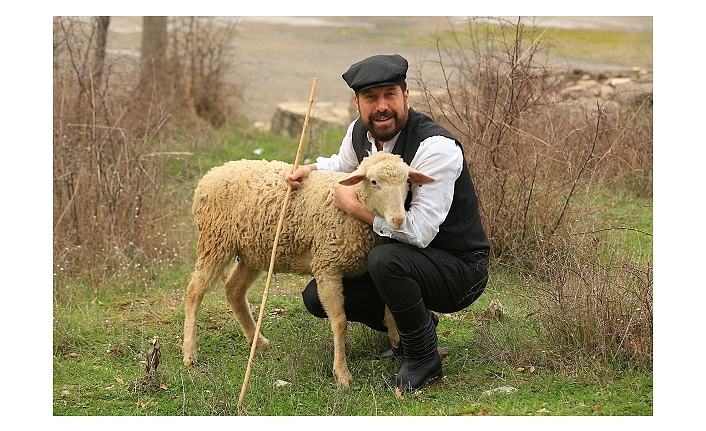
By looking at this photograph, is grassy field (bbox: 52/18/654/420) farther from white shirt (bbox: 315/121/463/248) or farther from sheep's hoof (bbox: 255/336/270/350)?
white shirt (bbox: 315/121/463/248)

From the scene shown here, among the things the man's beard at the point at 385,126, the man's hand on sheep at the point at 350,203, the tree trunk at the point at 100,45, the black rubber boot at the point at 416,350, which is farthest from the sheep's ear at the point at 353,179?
the tree trunk at the point at 100,45

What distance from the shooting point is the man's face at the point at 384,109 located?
4.94 m

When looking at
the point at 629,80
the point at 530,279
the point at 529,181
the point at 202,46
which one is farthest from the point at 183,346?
the point at 629,80

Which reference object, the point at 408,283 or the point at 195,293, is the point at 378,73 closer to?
the point at 408,283

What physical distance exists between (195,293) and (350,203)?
1333 millimetres

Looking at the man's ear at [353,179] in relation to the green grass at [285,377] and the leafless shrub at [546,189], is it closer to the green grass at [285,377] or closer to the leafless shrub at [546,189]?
the green grass at [285,377]

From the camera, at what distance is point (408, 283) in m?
4.77

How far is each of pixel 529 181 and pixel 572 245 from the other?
3.00 feet

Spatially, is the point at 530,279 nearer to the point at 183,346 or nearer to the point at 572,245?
the point at 572,245

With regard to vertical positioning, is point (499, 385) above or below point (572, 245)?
below

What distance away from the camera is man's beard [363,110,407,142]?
497 cm

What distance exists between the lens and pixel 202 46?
11.8 metres

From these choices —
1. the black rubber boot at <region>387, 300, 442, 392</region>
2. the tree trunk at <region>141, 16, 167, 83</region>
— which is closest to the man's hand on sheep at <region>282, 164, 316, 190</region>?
the black rubber boot at <region>387, 300, 442, 392</region>

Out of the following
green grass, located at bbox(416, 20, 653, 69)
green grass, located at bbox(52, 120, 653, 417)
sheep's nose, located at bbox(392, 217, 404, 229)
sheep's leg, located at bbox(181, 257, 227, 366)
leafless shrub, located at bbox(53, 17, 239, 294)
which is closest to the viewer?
sheep's nose, located at bbox(392, 217, 404, 229)
